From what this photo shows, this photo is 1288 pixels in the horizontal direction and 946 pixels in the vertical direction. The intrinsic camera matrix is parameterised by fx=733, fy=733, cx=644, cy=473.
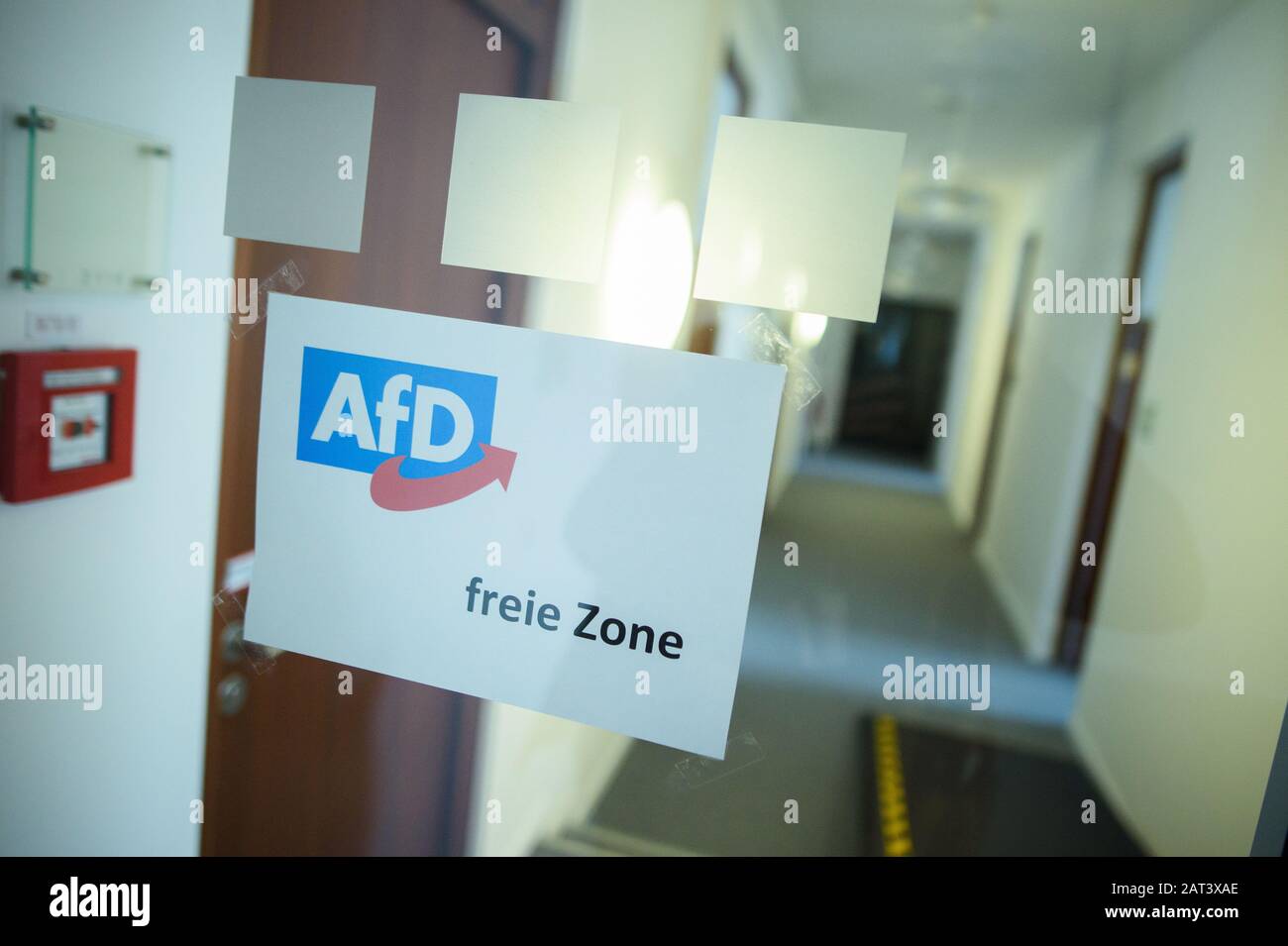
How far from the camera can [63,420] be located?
0.82m

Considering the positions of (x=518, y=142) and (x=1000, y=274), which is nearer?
(x=518, y=142)

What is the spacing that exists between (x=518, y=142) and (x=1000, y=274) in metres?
0.90

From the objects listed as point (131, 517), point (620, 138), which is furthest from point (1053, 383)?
point (131, 517)

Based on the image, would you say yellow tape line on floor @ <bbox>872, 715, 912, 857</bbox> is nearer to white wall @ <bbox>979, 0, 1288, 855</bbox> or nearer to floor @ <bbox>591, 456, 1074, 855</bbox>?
floor @ <bbox>591, 456, 1074, 855</bbox>

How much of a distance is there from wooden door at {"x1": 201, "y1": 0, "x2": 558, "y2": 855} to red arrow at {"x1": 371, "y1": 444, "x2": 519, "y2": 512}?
143mm

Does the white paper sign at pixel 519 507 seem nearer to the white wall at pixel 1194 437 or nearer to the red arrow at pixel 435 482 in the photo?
the red arrow at pixel 435 482

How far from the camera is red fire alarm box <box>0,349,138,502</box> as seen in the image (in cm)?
79

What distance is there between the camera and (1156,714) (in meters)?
1.23

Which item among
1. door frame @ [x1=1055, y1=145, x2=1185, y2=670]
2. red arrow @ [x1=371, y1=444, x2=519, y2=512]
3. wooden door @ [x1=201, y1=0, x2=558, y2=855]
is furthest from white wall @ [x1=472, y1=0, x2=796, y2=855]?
door frame @ [x1=1055, y1=145, x2=1185, y2=670]

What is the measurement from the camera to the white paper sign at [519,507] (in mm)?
712

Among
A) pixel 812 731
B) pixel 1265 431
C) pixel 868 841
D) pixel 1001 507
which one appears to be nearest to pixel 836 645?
pixel 812 731

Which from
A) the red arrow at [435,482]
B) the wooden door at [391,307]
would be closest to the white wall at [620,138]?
the wooden door at [391,307]

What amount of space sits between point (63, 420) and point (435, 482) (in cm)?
44

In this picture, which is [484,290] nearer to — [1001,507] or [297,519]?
[297,519]
